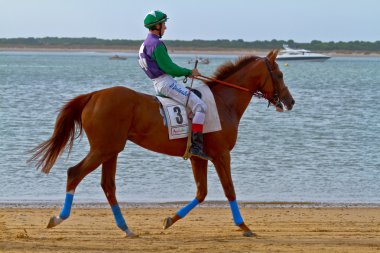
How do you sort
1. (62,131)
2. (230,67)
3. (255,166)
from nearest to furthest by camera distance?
(62,131), (230,67), (255,166)

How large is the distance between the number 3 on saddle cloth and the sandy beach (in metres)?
1.20

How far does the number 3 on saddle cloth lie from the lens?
10336mm

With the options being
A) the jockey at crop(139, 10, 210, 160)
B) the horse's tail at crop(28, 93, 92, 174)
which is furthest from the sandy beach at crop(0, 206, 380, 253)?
the jockey at crop(139, 10, 210, 160)

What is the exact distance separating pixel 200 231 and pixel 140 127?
1.53 meters

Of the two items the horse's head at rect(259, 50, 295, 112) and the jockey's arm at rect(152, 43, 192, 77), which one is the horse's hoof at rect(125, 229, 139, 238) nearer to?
the jockey's arm at rect(152, 43, 192, 77)

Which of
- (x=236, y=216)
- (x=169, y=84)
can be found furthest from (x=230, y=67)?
(x=236, y=216)

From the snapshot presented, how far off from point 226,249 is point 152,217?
302 cm

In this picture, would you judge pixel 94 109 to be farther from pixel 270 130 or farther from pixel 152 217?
pixel 270 130

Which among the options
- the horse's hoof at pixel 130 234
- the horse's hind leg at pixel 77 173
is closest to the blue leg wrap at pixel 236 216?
the horse's hoof at pixel 130 234

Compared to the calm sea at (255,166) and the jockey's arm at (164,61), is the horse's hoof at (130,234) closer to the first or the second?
the jockey's arm at (164,61)

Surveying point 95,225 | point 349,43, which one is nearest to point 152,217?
point 95,225

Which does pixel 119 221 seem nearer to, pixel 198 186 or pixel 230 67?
pixel 198 186

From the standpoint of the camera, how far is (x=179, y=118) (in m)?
10.4

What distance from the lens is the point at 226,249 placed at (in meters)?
9.38
